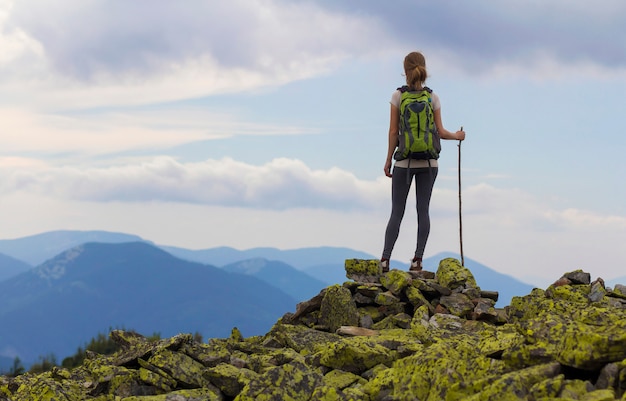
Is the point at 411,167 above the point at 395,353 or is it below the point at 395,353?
above

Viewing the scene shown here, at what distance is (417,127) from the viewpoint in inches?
647

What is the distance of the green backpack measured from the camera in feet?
53.8

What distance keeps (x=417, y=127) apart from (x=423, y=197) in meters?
1.77

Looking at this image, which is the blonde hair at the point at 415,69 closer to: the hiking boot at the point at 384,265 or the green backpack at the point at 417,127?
the green backpack at the point at 417,127

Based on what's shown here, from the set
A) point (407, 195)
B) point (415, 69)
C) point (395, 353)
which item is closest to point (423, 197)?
point (407, 195)

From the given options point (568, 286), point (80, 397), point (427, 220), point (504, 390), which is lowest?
point (80, 397)

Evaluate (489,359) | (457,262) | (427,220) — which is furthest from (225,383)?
(457,262)

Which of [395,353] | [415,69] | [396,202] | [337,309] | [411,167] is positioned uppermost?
[415,69]

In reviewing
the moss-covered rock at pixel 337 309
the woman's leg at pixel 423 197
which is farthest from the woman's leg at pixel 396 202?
the moss-covered rock at pixel 337 309

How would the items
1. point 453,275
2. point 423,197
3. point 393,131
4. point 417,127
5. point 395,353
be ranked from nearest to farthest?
point 395,353
point 417,127
point 393,131
point 423,197
point 453,275

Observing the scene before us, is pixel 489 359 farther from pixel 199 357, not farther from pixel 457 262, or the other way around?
pixel 457 262

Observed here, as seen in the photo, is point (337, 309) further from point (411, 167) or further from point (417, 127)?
point (417, 127)

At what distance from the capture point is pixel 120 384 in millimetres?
13453

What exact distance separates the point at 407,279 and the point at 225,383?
633 cm
